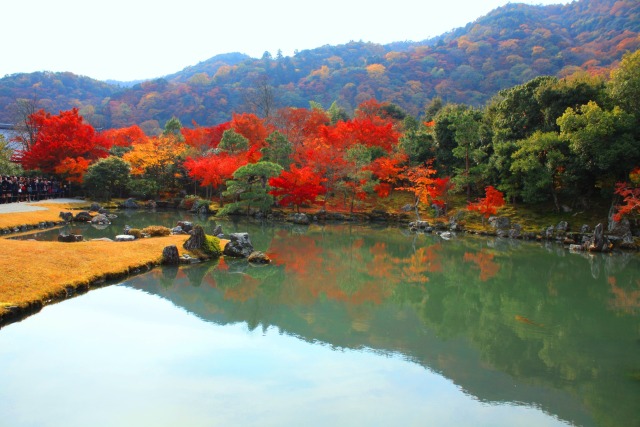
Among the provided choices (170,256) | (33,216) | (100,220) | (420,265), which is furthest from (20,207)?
(420,265)

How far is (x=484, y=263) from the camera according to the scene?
18.6 m

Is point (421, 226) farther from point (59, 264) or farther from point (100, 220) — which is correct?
point (59, 264)

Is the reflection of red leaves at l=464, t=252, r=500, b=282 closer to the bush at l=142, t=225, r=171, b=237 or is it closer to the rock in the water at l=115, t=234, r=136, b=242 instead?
the bush at l=142, t=225, r=171, b=237

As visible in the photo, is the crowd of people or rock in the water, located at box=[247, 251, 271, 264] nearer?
rock in the water, located at box=[247, 251, 271, 264]

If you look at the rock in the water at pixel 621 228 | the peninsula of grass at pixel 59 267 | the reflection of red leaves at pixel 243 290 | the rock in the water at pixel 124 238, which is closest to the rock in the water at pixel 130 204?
the rock in the water at pixel 124 238

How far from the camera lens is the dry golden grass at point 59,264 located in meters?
10.1

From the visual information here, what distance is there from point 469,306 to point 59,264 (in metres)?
11.6

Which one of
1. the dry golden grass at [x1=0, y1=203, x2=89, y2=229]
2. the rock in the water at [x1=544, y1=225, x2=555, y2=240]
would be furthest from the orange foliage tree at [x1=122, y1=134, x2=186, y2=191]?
the rock in the water at [x1=544, y1=225, x2=555, y2=240]

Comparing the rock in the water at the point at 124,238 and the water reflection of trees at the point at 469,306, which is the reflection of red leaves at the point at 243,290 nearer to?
the water reflection of trees at the point at 469,306

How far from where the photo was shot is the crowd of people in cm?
2573

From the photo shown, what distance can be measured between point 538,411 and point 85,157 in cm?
3682

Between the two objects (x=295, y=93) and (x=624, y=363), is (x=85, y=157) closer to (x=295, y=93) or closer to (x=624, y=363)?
(x=624, y=363)

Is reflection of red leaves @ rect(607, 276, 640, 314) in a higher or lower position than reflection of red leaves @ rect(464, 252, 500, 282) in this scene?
higher

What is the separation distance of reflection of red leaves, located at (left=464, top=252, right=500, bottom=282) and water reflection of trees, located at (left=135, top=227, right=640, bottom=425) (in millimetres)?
41
